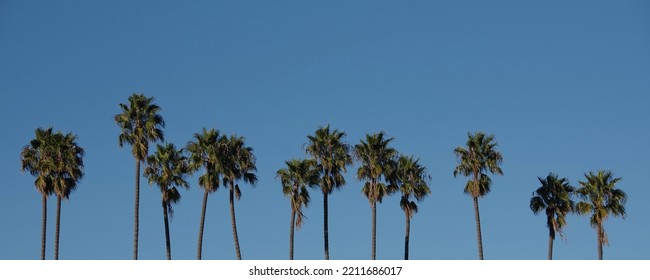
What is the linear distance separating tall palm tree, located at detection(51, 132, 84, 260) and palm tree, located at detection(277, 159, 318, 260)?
13952 mm

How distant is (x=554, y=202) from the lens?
3172 inches

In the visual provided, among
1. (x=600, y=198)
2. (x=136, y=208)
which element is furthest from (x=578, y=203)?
(x=136, y=208)

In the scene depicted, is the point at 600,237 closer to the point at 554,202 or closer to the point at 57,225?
the point at 554,202

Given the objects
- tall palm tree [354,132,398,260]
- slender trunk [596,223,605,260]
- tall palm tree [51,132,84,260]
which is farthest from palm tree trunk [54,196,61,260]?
slender trunk [596,223,605,260]

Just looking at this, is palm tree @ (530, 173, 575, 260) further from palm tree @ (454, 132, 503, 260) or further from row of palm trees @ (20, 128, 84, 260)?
row of palm trees @ (20, 128, 84, 260)

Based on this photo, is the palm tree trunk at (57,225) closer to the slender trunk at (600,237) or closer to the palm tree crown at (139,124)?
the palm tree crown at (139,124)

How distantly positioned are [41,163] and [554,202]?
35.9m

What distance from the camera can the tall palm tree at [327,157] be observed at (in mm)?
77750

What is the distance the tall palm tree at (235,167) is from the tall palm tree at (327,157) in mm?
4169
